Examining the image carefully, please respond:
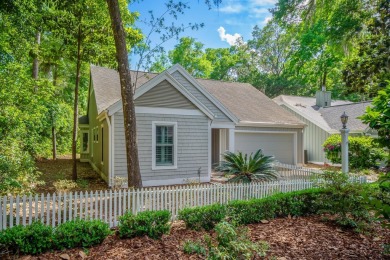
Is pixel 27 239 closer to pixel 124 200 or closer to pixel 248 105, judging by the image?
pixel 124 200

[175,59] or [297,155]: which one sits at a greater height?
[175,59]

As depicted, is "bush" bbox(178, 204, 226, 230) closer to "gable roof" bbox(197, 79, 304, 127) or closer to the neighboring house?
"gable roof" bbox(197, 79, 304, 127)

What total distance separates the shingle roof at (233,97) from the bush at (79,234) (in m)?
7.69

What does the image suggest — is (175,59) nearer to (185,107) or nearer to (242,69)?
(242,69)

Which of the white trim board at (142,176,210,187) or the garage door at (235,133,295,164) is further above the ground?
the garage door at (235,133,295,164)

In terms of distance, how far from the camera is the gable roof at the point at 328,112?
18.1 m

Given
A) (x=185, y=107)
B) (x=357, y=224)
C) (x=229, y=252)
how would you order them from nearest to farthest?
(x=229, y=252) → (x=357, y=224) → (x=185, y=107)

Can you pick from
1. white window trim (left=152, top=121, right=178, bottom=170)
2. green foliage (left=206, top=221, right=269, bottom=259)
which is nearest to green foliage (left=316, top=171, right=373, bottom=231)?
green foliage (left=206, top=221, right=269, bottom=259)

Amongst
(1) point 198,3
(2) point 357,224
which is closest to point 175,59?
(1) point 198,3

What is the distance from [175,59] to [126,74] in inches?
1171

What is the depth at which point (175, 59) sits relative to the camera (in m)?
36.1

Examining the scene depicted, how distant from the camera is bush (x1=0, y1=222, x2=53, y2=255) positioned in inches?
161

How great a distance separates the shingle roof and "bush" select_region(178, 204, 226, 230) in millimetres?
7761

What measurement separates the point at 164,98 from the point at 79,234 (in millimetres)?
6760
